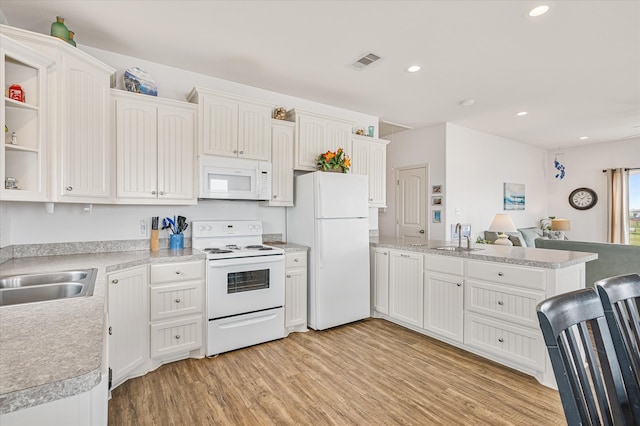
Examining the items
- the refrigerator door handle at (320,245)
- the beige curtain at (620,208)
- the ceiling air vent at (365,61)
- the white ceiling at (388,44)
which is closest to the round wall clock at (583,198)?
the beige curtain at (620,208)

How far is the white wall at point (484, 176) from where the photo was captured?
204 inches

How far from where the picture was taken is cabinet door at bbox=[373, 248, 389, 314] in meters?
3.64

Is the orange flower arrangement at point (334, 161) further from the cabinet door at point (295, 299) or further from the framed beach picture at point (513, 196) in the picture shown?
the framed beach picture at point (513, 196)

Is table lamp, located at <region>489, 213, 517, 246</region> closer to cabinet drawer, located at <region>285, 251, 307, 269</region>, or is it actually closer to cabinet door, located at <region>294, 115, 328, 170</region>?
cabinet door, located at <region>294, 115, 328, 170</region>

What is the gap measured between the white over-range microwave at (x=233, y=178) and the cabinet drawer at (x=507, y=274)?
210cm

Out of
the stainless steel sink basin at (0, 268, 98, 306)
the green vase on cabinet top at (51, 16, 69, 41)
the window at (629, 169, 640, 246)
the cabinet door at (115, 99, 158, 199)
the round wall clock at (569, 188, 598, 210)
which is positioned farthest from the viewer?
the round wall clock at (569, 188, 598, 210)

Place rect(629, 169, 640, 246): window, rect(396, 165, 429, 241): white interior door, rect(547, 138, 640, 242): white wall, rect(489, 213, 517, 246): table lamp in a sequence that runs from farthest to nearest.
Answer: rect(547, 138, 640, 242): white wall → rect(629, 169, 640, 246): window → rect(396, 165, 429, 241): white interior door → rect(489, 213, 517, 246): table lamp

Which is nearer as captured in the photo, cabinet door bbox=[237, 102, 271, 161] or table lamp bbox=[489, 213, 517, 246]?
cabinet door bbox=[237, 102, 271, 161]

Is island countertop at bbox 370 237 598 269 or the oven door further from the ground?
island countertop at bbox 370 237 598 269

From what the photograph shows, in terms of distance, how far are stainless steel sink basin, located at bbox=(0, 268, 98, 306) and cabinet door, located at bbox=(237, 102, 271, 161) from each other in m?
1.72

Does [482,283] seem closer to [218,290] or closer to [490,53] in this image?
[490,53]

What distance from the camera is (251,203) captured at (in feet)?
11.8

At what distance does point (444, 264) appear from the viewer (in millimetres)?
2994

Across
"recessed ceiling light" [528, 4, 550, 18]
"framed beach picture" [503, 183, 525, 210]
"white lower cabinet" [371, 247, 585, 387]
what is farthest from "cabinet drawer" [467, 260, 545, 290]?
"framed beach picture" [503, 183, 525, 210]
